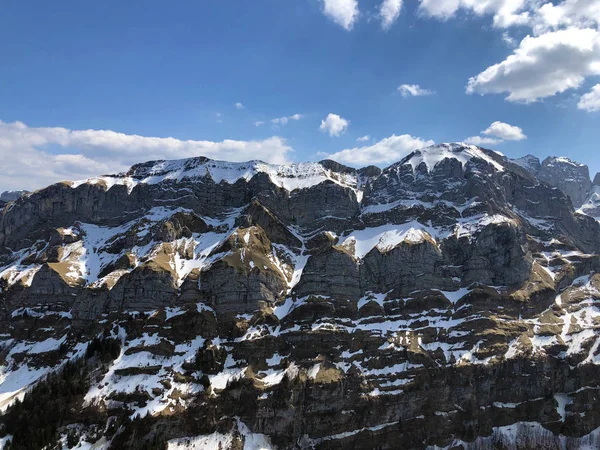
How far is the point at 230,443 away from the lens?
153875mm

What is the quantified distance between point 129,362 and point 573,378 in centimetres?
17877

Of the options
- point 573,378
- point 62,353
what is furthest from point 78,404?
point 573,378

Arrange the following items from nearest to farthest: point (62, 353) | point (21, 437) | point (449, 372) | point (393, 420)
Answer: point (21, 437), point (393, 420), point (449, 372), point (62, 353)

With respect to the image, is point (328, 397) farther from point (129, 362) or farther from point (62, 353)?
point (62, 353)

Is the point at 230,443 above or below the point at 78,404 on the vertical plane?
below

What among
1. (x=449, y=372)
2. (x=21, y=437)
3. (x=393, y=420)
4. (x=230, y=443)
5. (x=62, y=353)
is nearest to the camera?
(x=21, y=437)

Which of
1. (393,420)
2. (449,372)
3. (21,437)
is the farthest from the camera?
(449,372)

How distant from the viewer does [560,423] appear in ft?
553

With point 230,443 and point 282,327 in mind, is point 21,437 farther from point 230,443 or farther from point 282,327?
point 282,327

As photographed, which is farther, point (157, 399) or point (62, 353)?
point (62, 353)

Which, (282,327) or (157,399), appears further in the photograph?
(282,327)

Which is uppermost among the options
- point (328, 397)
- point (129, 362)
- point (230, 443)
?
point (129, 362)

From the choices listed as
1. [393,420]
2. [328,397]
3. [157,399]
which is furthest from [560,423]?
[157,399]

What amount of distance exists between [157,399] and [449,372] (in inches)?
4451
